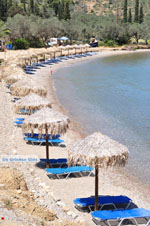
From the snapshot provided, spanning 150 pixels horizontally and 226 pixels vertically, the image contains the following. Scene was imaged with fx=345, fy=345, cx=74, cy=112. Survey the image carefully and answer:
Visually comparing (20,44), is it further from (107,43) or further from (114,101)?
(114,101)

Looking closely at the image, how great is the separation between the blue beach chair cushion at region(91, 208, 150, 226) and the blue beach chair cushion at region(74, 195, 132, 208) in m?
0.70

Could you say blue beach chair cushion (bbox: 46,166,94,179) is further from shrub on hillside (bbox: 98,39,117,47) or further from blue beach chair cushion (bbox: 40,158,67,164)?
shrub on hillside (bbox: 98,39,117,47)

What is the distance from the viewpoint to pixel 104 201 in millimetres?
11281

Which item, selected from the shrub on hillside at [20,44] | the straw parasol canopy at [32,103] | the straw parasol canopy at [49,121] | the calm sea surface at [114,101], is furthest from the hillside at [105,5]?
the straw parasol canopy at [49,121]

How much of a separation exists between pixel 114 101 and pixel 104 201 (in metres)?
20.0

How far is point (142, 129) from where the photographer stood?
840 inches

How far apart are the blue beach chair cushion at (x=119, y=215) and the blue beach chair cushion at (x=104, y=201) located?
27.5 inches

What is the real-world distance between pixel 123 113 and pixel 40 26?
45987 millimetres

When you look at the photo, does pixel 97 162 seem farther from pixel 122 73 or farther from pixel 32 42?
pixel 32 42

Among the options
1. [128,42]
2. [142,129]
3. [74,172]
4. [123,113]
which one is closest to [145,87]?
[123,113]

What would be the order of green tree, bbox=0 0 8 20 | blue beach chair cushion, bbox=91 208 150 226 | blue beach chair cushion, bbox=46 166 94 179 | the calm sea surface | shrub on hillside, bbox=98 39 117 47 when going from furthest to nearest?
shrub on hillside, bbox=98 39 117 47 → green tree, bbox=0 0 8 20 → the calm sea surface → blue beach chair cushion, bbox=46 166 94 179 → blue beach chair cushion, bbox=91 208 150 226

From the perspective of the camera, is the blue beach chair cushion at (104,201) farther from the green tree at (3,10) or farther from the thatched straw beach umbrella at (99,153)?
the green tree at (3,10)

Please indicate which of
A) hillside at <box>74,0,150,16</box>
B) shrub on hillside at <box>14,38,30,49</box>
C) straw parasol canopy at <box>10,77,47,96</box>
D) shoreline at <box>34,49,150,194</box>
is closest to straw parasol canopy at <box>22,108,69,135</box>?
shoreline at <box>34,49,150,194</box>

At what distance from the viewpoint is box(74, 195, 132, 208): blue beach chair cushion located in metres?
11.1
